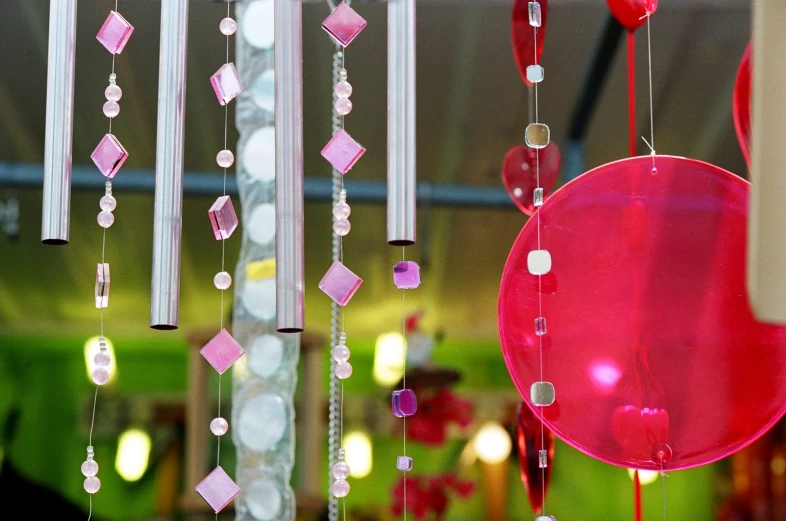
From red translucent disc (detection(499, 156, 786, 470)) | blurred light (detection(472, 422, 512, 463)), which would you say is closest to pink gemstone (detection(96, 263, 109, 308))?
red translucent disc (detection(499, 156, 786, 470))

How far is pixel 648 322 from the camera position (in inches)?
38.4

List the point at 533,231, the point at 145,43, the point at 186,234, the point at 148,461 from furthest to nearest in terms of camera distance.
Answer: the point at 148,461
the point at 186,234
the point at 145,43
the point at 533,231

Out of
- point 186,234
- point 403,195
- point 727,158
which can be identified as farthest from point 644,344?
point 186,234

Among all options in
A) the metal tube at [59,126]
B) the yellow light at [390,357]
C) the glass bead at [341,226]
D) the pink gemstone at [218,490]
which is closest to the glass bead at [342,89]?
the glass bead at [341,226]

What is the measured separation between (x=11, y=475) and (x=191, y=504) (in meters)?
0.96

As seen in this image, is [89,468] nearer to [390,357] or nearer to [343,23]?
[343,23]

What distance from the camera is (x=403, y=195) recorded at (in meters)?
0.90

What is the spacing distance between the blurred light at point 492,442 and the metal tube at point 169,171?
3.31 meters

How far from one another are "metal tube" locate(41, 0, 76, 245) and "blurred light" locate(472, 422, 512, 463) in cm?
332

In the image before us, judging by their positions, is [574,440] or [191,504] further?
[191,504]

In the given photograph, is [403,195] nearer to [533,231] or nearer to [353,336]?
[533,231]

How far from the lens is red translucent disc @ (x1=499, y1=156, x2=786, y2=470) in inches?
37.9

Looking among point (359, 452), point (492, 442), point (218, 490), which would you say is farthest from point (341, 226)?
point (359, 452)

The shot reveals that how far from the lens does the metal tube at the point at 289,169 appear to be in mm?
891
